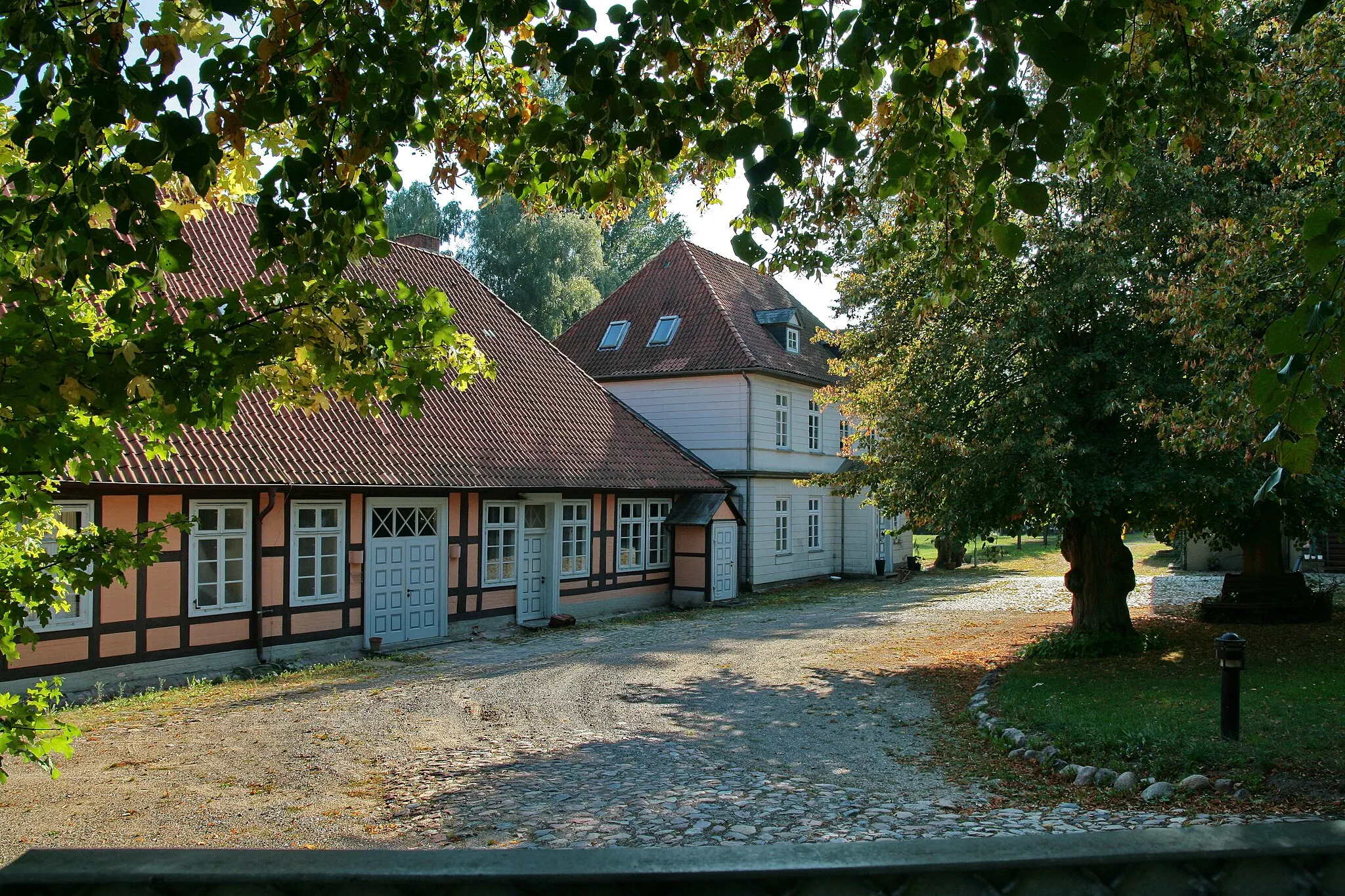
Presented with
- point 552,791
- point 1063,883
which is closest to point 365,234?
point 1063,883

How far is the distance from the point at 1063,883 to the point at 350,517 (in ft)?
49.8

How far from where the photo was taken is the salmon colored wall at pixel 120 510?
12375 millimetres

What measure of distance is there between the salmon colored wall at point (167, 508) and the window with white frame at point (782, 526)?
702 inches

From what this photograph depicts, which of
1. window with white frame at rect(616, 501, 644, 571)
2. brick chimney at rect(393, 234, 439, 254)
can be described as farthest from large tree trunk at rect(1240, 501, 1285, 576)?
brick chimney at rect(393, 234, 439, 254)

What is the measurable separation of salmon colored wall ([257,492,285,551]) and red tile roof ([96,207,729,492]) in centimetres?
48

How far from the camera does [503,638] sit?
59.5ft

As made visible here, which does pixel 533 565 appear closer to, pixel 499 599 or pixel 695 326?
pixel 499 599

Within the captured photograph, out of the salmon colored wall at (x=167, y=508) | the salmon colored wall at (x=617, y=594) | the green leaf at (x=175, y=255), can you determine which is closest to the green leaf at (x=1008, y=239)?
the green leaf at (x=175, y=255)

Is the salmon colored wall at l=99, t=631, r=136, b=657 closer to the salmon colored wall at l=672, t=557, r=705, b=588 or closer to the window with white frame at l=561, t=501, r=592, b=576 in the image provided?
the window with white frame at l=561, t=501, r=592, b=576

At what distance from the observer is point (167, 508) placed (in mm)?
13164

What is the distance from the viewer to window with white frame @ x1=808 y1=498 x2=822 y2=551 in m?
30.4

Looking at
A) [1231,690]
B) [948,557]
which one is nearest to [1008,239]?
[1231,690]

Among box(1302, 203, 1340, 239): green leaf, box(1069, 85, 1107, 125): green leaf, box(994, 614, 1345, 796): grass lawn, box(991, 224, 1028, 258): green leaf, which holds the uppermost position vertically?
box(1069, 85, 1107, 125): green leaf

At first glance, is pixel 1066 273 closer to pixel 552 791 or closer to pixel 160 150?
pixel 552 791
